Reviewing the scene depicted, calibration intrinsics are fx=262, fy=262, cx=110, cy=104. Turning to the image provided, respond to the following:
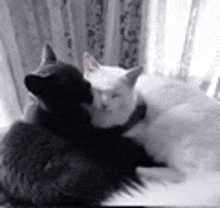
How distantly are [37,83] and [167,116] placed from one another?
0.39 meters

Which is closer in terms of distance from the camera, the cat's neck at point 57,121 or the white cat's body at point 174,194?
the white cat's body at point 174,194

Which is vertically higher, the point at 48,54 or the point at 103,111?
the point at 48,54

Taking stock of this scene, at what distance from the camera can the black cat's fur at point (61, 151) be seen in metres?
0.60

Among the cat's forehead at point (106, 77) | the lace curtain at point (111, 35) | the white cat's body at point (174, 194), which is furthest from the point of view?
the lace curtain at point (111, 35)

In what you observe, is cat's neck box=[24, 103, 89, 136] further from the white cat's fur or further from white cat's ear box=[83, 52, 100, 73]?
white cat's ear box=[83, 52, 100, 73]

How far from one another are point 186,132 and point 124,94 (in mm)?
212

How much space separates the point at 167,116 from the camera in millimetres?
784

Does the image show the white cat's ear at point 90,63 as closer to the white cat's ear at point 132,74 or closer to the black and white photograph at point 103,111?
the black and white photograph at point 103,111

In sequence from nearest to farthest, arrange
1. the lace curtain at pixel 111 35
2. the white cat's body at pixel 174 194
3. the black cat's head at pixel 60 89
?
the white cat's body at pixel 174 194 → the black cat's head at pixel 60 89 → the lace curtain at pixel 111 35

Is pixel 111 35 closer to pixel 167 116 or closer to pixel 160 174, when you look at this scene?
pixel 167 116

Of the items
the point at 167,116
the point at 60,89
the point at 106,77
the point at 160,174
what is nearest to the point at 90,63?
the point at 106,77

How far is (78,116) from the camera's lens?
0.72 m

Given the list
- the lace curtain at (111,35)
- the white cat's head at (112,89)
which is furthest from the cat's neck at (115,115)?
the lace curtain at (111,35)

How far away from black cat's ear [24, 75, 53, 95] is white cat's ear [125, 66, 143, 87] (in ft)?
A: 0.77
